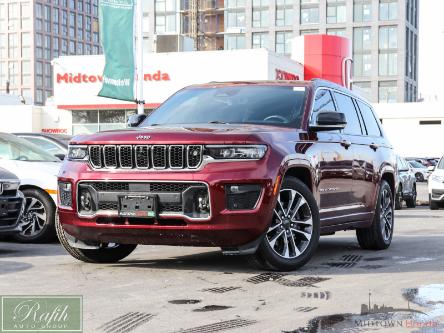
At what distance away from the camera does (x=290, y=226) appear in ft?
23.5

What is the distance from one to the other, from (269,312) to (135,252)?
3.71 meters

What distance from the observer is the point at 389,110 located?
72188 millimetres

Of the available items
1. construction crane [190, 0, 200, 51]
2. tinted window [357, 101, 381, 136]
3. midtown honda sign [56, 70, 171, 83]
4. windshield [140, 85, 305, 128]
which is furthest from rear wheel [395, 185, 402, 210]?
construction crane [190, 0, 200, 51]

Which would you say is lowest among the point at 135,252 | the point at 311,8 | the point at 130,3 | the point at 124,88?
the point at 135,252

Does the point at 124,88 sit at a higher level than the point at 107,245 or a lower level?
higher

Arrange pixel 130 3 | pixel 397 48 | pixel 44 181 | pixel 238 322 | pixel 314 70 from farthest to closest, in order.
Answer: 1. pixel 397 48
2. pixel 314 70
3. pixel 130 3
4. pixel 44 181
5. pixel 238 322

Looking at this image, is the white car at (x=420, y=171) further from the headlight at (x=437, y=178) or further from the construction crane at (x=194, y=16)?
the construction crane at (x=194, y=16)

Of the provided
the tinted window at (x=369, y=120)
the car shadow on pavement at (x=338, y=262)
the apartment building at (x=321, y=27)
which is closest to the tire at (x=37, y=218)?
the car shadow on pavement at (x=338, y=262)

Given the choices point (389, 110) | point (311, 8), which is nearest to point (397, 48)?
point (311, 8)

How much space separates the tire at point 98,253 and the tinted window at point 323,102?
234cm

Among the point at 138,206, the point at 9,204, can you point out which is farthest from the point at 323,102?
the point at 9,204

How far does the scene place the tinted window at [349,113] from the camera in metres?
8.85

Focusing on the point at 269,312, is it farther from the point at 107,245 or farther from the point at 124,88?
the point at 124,88

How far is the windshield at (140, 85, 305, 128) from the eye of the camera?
775cm
